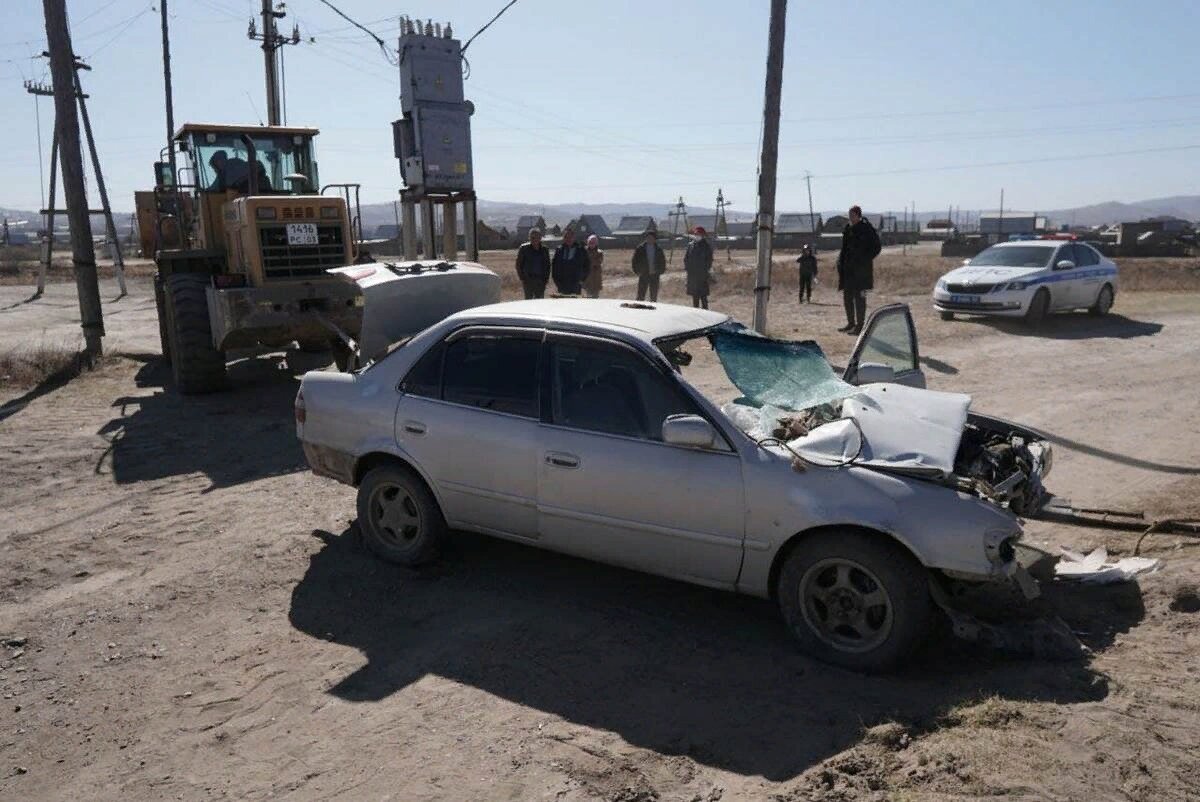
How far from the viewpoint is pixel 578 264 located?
42.7 feet

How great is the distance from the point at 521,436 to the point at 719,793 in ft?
7.02

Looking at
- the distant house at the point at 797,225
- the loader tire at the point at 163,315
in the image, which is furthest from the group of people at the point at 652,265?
the distant house at the point at 797,225

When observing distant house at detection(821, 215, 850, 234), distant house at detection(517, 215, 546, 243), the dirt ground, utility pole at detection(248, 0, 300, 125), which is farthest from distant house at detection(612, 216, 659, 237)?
the dirt ground

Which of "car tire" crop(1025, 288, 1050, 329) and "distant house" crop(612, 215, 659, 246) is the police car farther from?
"distant house" crop(612, 215, 659, 246)

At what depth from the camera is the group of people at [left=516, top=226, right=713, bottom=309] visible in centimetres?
1298

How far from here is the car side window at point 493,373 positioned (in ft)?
16.2

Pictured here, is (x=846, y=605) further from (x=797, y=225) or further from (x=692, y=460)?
(x=797, y=225)

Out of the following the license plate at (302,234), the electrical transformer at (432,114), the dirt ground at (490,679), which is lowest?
the dirt ground at (490,679)

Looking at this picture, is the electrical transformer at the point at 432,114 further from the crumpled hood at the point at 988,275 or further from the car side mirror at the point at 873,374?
the car side mirror at the point at 873,374

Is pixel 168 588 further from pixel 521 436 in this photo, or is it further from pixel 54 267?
pixel 54 267

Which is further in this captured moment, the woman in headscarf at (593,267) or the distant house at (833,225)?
the distant house at (833,225)

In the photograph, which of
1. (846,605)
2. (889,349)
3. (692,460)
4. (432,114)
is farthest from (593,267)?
(846,605)

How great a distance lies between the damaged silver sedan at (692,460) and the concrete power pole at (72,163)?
8699mm

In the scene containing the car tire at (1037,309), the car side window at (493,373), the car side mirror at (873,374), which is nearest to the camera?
the car side window at (493,373)
